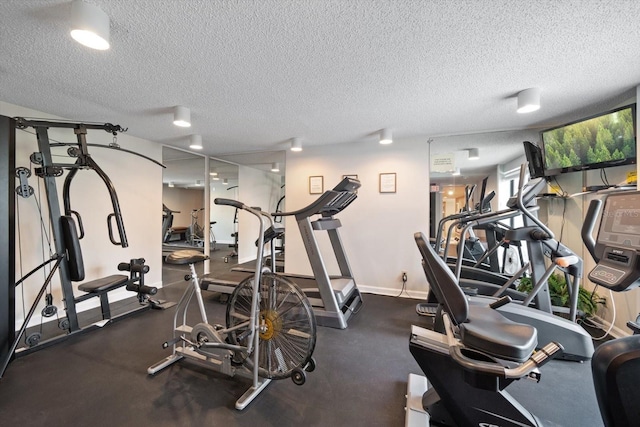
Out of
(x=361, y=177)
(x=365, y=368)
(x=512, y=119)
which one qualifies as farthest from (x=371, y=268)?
(x=512, y=119)

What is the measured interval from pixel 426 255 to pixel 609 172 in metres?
2.77

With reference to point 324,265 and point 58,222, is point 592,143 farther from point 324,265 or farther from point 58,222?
point 58,222

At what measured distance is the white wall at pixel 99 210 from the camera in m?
2.71

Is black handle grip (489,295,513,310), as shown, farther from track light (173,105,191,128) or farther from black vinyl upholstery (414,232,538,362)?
track light (173,105,191,128)

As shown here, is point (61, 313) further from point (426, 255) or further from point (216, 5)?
point (426, 255)

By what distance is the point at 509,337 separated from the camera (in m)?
1.22

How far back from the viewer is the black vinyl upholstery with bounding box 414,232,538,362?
117cm

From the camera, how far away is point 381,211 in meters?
3.96

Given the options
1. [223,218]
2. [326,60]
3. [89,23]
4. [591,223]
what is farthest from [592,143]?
[223,218]

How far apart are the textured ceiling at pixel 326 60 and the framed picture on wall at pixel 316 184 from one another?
136cm

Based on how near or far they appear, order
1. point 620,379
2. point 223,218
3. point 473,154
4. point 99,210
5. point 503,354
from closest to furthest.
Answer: point 620,379
point 503,354
point 99,210
point 473,154
point 223,218

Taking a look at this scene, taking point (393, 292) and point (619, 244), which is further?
point (393, 292)

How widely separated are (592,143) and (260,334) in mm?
3567

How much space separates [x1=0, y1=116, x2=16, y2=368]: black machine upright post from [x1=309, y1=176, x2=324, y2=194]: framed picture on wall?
3269 mm
